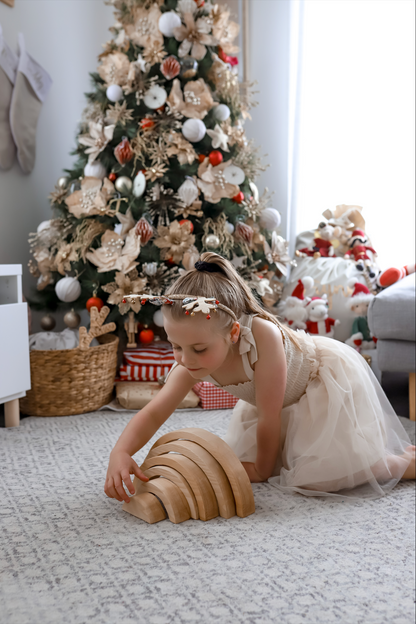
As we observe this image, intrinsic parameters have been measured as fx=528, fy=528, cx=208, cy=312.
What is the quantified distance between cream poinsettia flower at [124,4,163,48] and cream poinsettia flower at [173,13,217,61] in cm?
7

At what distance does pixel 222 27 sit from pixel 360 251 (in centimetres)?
108

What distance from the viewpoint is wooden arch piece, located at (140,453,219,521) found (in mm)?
1018

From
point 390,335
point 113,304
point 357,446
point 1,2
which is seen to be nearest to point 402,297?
point 390,335

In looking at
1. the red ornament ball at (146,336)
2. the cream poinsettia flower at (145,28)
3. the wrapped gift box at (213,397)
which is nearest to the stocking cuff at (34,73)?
the cream poinsettia flower at (145,28)

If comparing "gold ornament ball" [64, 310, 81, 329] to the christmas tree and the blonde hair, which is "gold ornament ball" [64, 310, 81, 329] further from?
the blonde hair

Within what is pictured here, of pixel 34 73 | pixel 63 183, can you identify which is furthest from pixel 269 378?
pixel 34 73

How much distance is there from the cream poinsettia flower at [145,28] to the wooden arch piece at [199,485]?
144cm

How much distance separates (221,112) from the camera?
6.13ft

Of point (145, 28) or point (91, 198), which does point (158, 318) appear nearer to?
point (91, 198)

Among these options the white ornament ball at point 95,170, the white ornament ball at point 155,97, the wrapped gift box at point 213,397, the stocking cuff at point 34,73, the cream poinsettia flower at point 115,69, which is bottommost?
the wrapped gift box at point 213,397

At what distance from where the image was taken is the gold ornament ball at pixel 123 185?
1.82 meters

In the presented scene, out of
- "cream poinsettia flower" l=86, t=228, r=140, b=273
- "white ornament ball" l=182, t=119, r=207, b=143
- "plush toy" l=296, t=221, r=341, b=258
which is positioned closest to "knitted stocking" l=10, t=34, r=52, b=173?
"cream poinsettia flower" l=86, t=228, r=140, b=273

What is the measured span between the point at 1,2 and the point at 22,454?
1.66 meters

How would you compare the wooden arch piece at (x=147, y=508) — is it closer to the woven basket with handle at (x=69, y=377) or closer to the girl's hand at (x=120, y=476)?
the girl's hand at (x=120, y=476)
